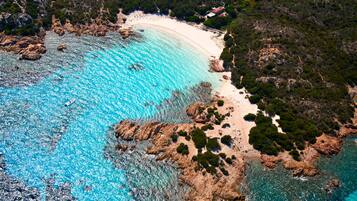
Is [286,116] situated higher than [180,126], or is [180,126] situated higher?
[286,116]

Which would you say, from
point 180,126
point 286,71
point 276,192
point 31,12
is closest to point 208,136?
point 180,126

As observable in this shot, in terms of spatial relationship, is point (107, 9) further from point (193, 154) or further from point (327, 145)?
point (327, 145)

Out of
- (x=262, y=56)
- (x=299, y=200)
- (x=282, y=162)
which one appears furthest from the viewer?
(x=262, y=56)

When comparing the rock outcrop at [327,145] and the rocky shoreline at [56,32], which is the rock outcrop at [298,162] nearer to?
the rock outcrop at [327,145]

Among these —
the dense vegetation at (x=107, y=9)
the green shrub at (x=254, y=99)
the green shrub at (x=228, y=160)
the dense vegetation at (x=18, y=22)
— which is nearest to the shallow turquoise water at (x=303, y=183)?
the green shrub at (x=228, y=160)

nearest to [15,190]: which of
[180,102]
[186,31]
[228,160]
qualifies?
[228,160]

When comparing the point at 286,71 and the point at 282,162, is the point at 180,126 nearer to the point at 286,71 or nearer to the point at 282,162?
the point at 282,162

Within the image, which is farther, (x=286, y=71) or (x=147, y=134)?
(x=286, y=71)

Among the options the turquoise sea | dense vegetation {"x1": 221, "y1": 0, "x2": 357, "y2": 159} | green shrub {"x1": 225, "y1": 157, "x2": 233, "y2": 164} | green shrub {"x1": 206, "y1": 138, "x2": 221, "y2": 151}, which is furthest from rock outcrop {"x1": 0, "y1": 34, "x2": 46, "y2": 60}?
green shrub {"x1": 225, "y1": 157, "x2": 233, "y2": 164}

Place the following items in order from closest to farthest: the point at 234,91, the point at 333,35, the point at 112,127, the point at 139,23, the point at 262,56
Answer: the point at 112,127
the point at 234,91
the point at 262,56
the point at 333,35
the point at 139,23
